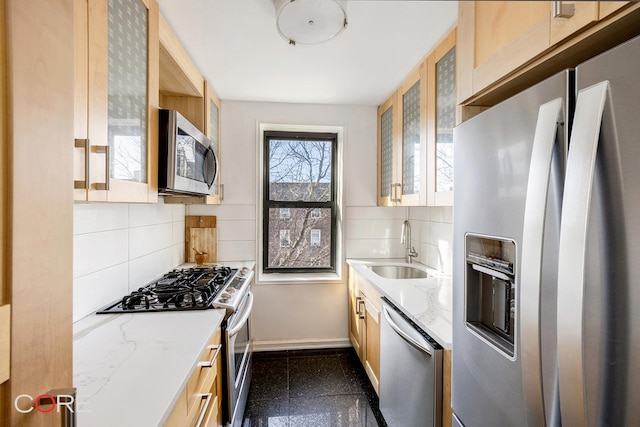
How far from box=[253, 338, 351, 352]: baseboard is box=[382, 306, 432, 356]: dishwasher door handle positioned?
3.86ft

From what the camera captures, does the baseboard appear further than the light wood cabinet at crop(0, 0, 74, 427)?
Yes

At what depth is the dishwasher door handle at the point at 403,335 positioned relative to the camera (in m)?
1.18

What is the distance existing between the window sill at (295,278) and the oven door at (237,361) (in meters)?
0.65

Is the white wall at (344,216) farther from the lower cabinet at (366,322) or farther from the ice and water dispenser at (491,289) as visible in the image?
the ice and water dispenser at (491,289)

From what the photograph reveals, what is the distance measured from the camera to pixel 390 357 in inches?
61.6

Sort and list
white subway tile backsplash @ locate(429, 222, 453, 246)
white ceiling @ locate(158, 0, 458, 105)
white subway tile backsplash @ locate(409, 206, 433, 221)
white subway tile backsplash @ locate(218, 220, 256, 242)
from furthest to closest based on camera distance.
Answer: white subway tile backsplash @ locate(218, 220, 256, 242) → white subway tile backsplash @ locate(409, 206, 433, 221) → white subway tile backsplash @ locate(429, 222, 453, 246) → white ceiling @ locate(158, 0, 458, 105)

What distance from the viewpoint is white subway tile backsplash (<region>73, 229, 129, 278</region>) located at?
4.05 feet

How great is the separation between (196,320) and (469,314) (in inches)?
39.6

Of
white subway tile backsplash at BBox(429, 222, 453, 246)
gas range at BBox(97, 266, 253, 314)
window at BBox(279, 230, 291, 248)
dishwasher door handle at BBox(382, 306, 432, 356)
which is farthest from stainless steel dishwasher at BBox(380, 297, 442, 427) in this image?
window at BBox(279, 230, 291, 248)

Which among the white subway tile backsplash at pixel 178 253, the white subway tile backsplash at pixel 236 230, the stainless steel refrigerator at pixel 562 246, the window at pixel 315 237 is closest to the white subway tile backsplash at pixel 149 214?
the white subway tile backsplash at pixel 178 253

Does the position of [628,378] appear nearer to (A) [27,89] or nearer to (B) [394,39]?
(A) [27,89]

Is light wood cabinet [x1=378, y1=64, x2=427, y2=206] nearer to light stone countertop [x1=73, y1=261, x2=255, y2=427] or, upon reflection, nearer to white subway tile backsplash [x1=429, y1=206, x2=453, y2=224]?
white subway tile backsplash [x1=429, y1=206, x2=453, y2=224]

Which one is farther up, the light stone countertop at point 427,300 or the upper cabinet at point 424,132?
the upper cabinet at point 424,132

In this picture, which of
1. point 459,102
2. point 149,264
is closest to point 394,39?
point 459,102
